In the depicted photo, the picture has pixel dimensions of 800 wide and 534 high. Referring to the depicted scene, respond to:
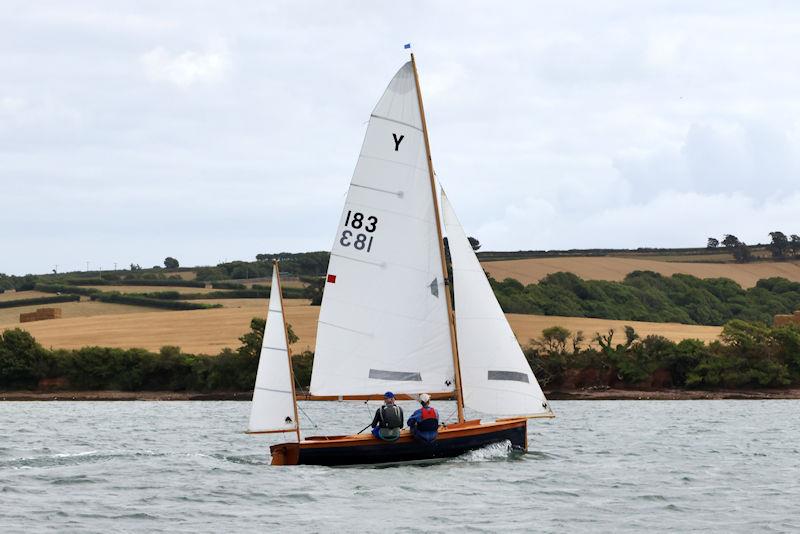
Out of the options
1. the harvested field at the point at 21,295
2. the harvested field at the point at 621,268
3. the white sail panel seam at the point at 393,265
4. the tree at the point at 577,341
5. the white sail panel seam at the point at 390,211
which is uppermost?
the harvested field at the point at 621,268

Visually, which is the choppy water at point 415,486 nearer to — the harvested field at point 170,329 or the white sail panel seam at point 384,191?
the white sail panel seam at point 384,191

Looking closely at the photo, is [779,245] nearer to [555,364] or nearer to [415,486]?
[555,364]

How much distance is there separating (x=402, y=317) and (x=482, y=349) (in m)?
Result: 2.69

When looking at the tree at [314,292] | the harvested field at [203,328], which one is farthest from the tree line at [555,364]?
the tree at [314,292]

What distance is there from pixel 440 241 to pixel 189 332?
88.3m

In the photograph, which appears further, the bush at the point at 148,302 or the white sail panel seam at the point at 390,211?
the bush at the point at 148,302

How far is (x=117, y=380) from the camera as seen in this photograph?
110 m

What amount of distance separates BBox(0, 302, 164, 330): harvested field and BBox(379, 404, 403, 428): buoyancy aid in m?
111

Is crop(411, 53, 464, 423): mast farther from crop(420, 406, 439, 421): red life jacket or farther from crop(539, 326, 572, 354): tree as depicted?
crop(539, 326, 572, 354): tree

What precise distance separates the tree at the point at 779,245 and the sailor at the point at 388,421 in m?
160

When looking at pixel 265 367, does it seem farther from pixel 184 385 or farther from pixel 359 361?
pixel 184 385

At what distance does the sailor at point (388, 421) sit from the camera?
3938cm

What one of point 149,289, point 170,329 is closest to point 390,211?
point 170,329

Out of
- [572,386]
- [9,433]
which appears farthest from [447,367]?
[572,386]
